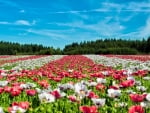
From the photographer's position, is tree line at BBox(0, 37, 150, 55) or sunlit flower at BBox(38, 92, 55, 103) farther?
tree line at BBox(0, 37, 150, 55)

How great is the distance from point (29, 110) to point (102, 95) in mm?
1782

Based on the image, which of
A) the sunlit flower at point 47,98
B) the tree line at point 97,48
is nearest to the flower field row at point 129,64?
the sunlit flower at point 47,98

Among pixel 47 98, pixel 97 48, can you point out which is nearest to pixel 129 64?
pixel 47 98

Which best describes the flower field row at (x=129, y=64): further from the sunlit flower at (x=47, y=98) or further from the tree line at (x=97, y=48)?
the tree line at (x=97, y=48)

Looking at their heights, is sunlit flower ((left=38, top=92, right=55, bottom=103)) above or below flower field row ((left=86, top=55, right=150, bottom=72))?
above

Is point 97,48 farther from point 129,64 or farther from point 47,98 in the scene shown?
point 47,98

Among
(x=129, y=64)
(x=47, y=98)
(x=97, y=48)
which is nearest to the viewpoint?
(x=47, y=98)

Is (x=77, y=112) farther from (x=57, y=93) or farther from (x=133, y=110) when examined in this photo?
(x=133, y=110)

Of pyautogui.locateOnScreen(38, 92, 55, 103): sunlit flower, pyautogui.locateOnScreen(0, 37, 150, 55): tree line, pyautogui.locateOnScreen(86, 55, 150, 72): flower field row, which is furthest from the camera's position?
pyautogui.locateOnScreen(0, 37, 150, 55): tree line

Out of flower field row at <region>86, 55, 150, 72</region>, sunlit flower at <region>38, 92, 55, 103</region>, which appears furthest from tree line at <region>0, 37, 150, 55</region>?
sunlit flower at <region>38, 92, 55, 103</region>

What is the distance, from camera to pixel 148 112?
4.40 meters

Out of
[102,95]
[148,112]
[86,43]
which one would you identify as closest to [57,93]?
[148,112]

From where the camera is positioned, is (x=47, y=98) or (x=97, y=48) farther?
(x=97, y=48)

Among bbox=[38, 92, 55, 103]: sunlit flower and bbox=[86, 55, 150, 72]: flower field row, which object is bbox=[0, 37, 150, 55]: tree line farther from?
bbox=[38, 92, 55, 103]: sunlit flower
